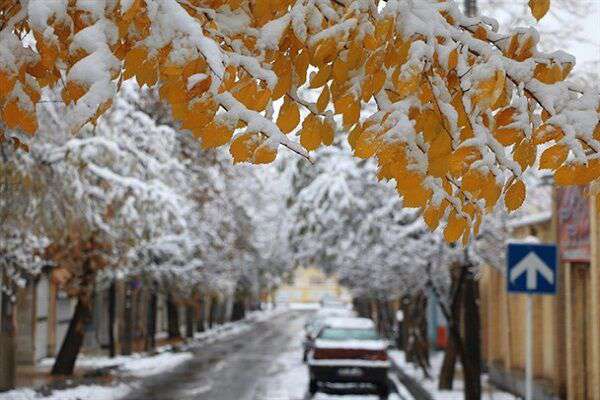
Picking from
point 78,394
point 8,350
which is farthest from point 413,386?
point 8,350

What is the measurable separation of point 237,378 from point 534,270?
14949mm

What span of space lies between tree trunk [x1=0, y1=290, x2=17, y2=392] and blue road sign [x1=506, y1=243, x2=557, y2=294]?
39.8 ft

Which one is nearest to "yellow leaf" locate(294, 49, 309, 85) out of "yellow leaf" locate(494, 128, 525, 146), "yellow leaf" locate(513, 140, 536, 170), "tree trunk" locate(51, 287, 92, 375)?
"yellow leaf" locate(494, 128, 525, 146)

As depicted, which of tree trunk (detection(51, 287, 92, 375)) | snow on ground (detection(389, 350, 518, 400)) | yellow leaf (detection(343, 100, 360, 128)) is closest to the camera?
yellow leaf (detection(343, 100, 360, 128))

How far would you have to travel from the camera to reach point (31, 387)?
21188 mm

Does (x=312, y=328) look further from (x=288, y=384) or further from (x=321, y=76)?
(x=321, y=76)

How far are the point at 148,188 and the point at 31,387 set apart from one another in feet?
24.9

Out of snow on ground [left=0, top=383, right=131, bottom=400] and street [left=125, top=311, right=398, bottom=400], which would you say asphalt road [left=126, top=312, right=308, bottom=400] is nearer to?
street [left=125, top=311, right=398, bottom=400]

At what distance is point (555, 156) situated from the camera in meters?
3.90

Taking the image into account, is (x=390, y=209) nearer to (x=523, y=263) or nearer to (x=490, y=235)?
(x=490, y=235)

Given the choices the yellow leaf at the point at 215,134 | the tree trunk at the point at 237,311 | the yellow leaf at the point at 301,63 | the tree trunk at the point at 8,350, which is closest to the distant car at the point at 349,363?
the tree trunk at the point at 8,350

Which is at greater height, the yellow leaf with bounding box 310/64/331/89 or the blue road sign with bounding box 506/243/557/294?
the yellow leaf with bounding box 310/64/331/89

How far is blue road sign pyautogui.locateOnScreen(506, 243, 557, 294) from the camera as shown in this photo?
432 inches

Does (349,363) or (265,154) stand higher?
(265,154)
